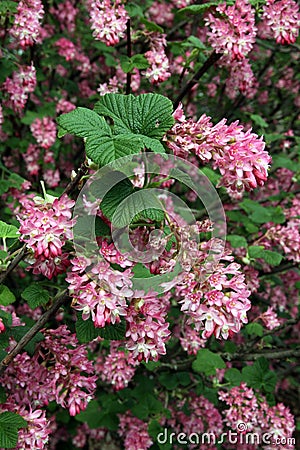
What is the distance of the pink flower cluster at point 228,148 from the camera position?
1.40m

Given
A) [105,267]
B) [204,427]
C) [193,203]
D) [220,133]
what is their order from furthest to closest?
1. [193,203]
2. [204,427]
3. [220,133]
4. [105,267]

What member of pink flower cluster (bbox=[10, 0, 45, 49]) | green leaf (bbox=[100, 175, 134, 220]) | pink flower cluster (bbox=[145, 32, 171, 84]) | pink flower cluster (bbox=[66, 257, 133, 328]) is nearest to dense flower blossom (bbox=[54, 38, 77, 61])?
pink flower cluster (bbox=[10, 0, 45, 49])

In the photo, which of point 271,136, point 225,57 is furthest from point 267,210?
point 225,57

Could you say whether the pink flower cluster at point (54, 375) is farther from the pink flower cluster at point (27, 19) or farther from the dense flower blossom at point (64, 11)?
the dense flower blossom at point (64, 11)

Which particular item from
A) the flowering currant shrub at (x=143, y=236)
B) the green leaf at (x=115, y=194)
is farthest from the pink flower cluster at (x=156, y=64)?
the green leaf at (x=115, y=194)

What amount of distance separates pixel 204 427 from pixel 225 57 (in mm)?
1973

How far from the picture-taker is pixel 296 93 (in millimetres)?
4375

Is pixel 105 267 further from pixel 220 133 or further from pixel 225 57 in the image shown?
pixel 225 57

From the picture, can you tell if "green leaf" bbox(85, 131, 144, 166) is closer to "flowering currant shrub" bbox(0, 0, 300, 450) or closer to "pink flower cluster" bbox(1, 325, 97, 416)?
"flowering currant shrub" bbox(0, 0, 300, 450)

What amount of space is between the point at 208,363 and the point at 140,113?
4.79 feet

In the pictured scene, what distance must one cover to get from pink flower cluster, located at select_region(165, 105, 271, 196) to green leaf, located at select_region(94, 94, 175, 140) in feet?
0.18

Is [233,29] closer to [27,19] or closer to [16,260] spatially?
[27,19]

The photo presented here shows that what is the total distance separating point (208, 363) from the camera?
2.49 m

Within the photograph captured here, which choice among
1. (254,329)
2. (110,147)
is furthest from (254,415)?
(110,147)
